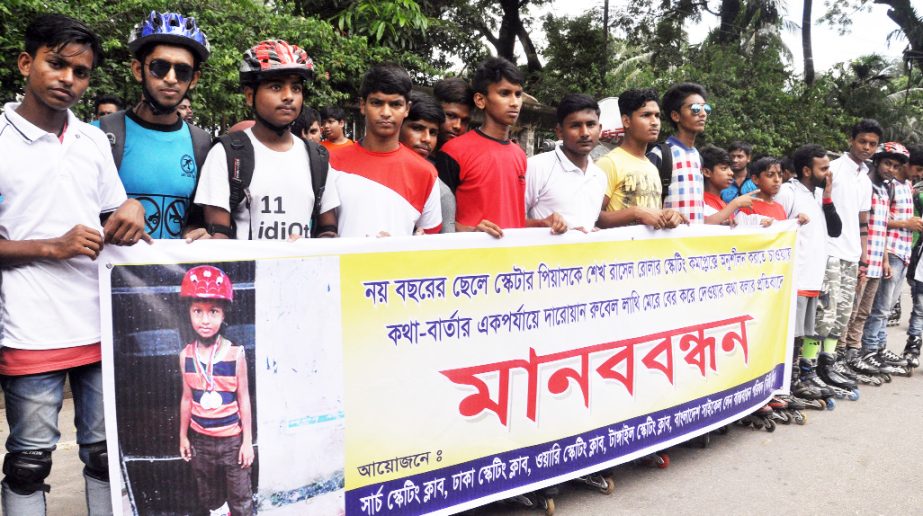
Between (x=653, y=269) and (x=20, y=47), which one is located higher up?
(x=20, y=47)

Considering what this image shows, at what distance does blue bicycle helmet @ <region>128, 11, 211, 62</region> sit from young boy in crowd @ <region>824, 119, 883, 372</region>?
4.96 meters

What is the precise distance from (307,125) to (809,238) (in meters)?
3.87

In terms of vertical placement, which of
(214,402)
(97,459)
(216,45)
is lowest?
(97,459)

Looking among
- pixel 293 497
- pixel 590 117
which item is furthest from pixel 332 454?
pixel 590 117

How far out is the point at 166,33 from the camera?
2.89 m

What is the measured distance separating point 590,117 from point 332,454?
2332 millimetres

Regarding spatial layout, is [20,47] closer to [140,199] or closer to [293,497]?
[140,199]

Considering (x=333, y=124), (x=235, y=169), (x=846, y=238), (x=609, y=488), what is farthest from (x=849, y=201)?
(x=235, y=169)

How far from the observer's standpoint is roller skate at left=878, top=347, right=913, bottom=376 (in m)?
6.82

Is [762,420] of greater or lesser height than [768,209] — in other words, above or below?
below

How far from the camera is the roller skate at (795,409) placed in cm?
519

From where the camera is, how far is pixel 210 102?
6.73 metres

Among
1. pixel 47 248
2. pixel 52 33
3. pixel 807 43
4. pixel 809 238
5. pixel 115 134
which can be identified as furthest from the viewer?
pixel 807 43

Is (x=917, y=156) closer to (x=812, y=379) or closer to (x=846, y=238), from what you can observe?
(x=846, y=238)
